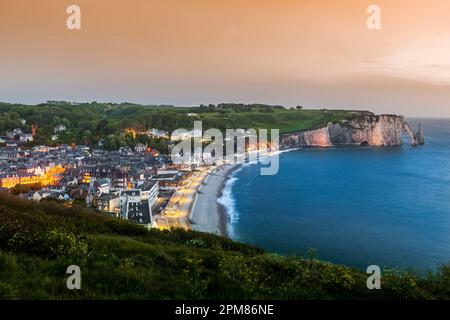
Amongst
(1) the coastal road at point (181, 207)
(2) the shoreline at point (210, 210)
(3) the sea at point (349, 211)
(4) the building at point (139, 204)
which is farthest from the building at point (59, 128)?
(4) the building at point (139, 204)

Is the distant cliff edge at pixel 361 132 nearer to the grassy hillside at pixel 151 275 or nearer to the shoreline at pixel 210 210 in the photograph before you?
the shoreline at pixel 210 210

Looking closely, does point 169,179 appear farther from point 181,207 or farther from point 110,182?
point 181,207

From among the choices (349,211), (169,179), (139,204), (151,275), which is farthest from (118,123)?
(151,275)

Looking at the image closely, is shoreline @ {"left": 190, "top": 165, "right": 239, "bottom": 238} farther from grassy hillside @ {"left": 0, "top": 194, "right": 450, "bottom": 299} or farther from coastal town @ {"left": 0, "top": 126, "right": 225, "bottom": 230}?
grassy hillside @ {"left": 0, "top": 194, "right": 450, "bottom": 299}

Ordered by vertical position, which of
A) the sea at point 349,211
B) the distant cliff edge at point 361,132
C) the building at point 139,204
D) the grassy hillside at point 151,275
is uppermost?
the distant cliff edge at point 361,132

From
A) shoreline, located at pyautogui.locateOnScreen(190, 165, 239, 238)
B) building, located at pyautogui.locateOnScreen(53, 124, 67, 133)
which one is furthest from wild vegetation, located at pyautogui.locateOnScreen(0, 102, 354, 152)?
shoreline, located at pyautogui.locateOnScreen(190, 165, 239, 238)

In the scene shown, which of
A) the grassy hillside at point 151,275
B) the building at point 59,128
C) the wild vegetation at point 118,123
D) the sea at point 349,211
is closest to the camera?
the grassy hillside at point 151,275
